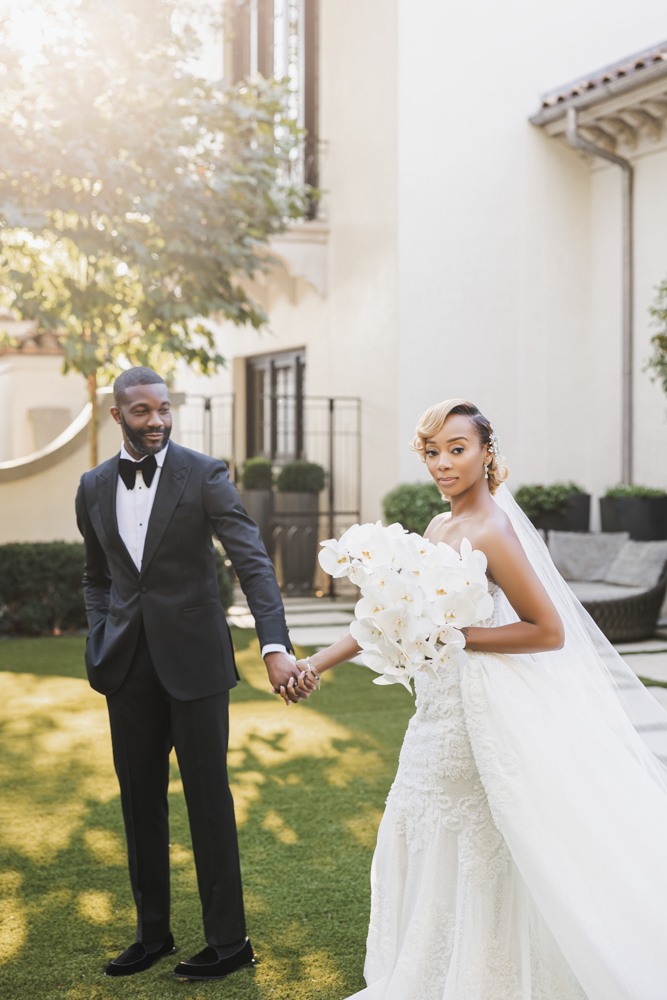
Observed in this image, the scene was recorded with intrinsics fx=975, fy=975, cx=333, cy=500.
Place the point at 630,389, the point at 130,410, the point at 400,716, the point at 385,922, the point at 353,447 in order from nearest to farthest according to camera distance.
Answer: the point at 385,922
the point at 130,410
the point at 400,716
the point at 630,389
the point at 353,447

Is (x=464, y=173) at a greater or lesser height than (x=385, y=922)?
greater

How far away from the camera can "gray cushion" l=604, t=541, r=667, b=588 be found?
9.00m

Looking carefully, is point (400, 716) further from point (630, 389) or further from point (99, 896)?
point (630, 389)

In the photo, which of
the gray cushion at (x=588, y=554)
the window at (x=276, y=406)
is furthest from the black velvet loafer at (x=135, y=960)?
the window at (x=276, y=406)

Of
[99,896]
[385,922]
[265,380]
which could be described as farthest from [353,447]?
[385,922]

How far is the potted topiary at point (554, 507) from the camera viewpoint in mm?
11031

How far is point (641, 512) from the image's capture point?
10086 millimetres

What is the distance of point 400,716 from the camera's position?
20.6ft

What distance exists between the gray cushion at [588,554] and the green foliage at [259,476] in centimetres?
471

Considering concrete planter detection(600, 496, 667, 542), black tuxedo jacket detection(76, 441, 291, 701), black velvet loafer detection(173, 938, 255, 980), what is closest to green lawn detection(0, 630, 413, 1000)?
black velvet loafer detection(173, 938, 255, 980)

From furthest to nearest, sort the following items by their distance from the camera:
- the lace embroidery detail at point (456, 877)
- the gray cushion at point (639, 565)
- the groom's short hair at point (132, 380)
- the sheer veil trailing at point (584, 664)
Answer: the gray cushion at point (639, 565)
the groom's short hair at point (132, 380)
the sheer veil trailing at point (584, 664)
the lace embroidery detail at point (456, 877)

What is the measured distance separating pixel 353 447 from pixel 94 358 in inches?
190

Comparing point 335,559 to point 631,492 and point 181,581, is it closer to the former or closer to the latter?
point 181,581

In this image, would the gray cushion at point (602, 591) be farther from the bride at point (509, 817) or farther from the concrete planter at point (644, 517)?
the bride at point (509, 817)
